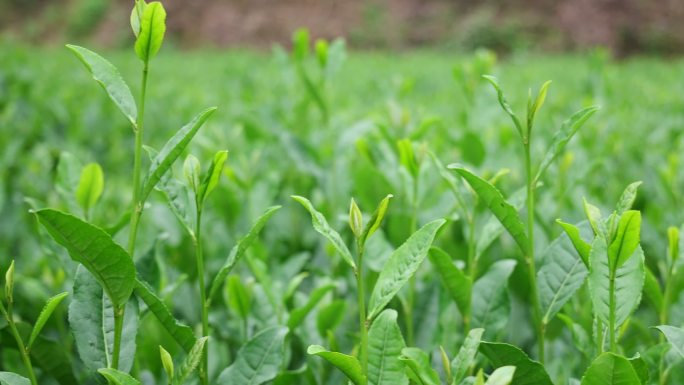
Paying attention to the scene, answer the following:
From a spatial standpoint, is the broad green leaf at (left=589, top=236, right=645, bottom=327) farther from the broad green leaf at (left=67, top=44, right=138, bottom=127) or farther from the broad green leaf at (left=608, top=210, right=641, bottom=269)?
the broad green leaf at (left=67, top=44, right=138, bottom=127)

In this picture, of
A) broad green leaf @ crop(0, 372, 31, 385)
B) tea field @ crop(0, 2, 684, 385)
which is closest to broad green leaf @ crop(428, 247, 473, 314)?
tea field @ crop(0, 2, 684, 385)

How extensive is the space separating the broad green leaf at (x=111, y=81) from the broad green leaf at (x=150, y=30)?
59 mm

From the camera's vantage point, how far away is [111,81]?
88 cm

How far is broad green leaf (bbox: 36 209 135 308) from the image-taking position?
73cm

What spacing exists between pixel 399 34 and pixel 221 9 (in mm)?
5590

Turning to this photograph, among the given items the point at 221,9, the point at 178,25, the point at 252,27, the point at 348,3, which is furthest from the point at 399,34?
the point at 178,25

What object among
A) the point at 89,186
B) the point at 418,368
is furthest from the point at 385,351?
the point at 89,186

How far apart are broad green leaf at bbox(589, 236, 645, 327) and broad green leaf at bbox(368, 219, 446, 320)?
0.70ft

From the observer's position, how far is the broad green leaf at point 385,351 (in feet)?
2.63

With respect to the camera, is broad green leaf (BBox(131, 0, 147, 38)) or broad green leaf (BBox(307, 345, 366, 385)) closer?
broad green leaf (BBox(307, 345, 366, 385))

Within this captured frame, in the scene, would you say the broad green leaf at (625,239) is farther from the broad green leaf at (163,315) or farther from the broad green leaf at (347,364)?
the broad green leaf at (163,315)

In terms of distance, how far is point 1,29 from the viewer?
68.3 ft

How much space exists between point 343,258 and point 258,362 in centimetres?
21

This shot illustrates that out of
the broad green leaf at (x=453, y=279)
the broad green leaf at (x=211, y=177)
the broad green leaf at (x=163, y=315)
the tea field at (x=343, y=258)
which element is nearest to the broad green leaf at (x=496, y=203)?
the tea field at (x=343, y=258)
